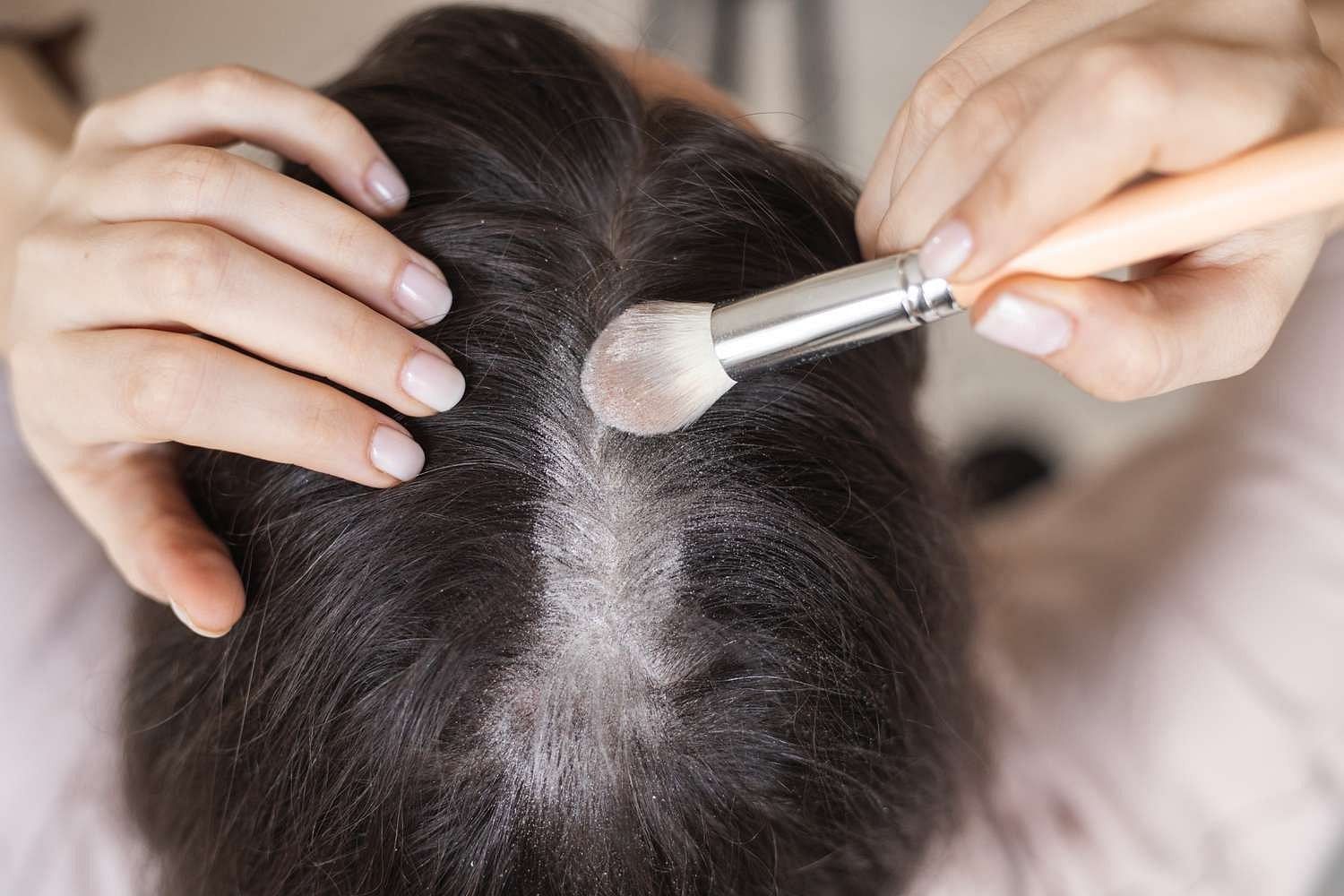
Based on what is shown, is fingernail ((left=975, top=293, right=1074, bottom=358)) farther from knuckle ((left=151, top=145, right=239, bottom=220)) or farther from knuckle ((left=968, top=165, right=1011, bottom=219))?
knuckle ((left=151, top=145, right=239, bottom=220))

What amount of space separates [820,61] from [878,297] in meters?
1.01

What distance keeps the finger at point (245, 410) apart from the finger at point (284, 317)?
0.01 metres

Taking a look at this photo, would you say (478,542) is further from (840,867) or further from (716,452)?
(840,867)

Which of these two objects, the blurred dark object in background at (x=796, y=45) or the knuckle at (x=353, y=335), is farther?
the blurred dark object in background at (x=796, y=45)

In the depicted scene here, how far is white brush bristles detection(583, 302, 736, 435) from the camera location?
0.41 m

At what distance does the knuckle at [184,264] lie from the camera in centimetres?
45

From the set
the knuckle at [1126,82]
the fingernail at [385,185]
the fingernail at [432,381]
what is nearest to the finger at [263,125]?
the fingernail at [385,185]

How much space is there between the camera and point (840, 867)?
544 mm

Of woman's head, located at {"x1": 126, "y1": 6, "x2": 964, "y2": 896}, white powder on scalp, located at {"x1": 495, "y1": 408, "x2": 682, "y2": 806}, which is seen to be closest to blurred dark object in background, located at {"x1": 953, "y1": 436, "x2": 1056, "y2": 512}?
woman's head, located at {"x1": 126, "y1": 6, "x2": 964, "y2": 896}

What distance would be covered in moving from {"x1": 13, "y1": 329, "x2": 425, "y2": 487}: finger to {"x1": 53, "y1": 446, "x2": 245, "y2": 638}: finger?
0.06 meters

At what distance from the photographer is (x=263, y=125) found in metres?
0.51

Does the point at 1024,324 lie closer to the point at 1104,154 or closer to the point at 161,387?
the point at 1104,154

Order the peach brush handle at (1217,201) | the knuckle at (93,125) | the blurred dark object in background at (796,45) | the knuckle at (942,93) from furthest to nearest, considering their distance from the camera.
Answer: the blurred dark object in background at (796,45) < the knuckle at (93,125) < the knuckle at (942,93) < the peach brush handle at (1217,201)

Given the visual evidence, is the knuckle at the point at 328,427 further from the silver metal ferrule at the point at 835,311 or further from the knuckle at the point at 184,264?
the silver metal ferrule at the point at 835,311
